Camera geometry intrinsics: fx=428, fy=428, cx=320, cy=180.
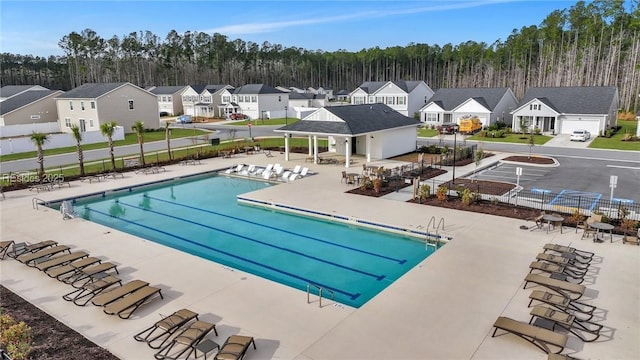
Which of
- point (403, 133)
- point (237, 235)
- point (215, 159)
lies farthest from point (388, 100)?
A: point (237, 235)

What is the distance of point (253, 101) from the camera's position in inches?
2820

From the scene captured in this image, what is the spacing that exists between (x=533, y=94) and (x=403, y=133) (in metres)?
26.8

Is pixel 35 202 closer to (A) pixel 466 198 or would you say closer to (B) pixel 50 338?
(B) pixel 50 338

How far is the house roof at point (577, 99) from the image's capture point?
46.1 m

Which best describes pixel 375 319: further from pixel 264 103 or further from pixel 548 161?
pixel 264 103

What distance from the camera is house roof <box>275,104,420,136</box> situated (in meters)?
29.0

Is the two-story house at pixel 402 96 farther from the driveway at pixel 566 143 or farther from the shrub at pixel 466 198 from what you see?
the shrub at pixel 466 198

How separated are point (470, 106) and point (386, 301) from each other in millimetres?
46854

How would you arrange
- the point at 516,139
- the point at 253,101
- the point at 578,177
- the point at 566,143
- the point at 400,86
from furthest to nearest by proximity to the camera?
the point at 253,101, the point at 400,86, the point at 516,139, the point at 566,143, the point at 578,177

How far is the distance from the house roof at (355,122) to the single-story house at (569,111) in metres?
22.1

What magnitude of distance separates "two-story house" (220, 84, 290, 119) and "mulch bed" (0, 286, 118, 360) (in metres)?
60.5

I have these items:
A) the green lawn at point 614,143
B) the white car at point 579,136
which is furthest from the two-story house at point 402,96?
the green lawn at point 614,143

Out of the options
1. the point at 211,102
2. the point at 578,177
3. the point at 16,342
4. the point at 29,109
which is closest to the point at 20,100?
the point at 29,109

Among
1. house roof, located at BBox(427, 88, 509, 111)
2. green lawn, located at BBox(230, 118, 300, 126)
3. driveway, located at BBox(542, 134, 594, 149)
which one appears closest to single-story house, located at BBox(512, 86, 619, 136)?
driveway, located at BBox(542, 134, 594, 149)
